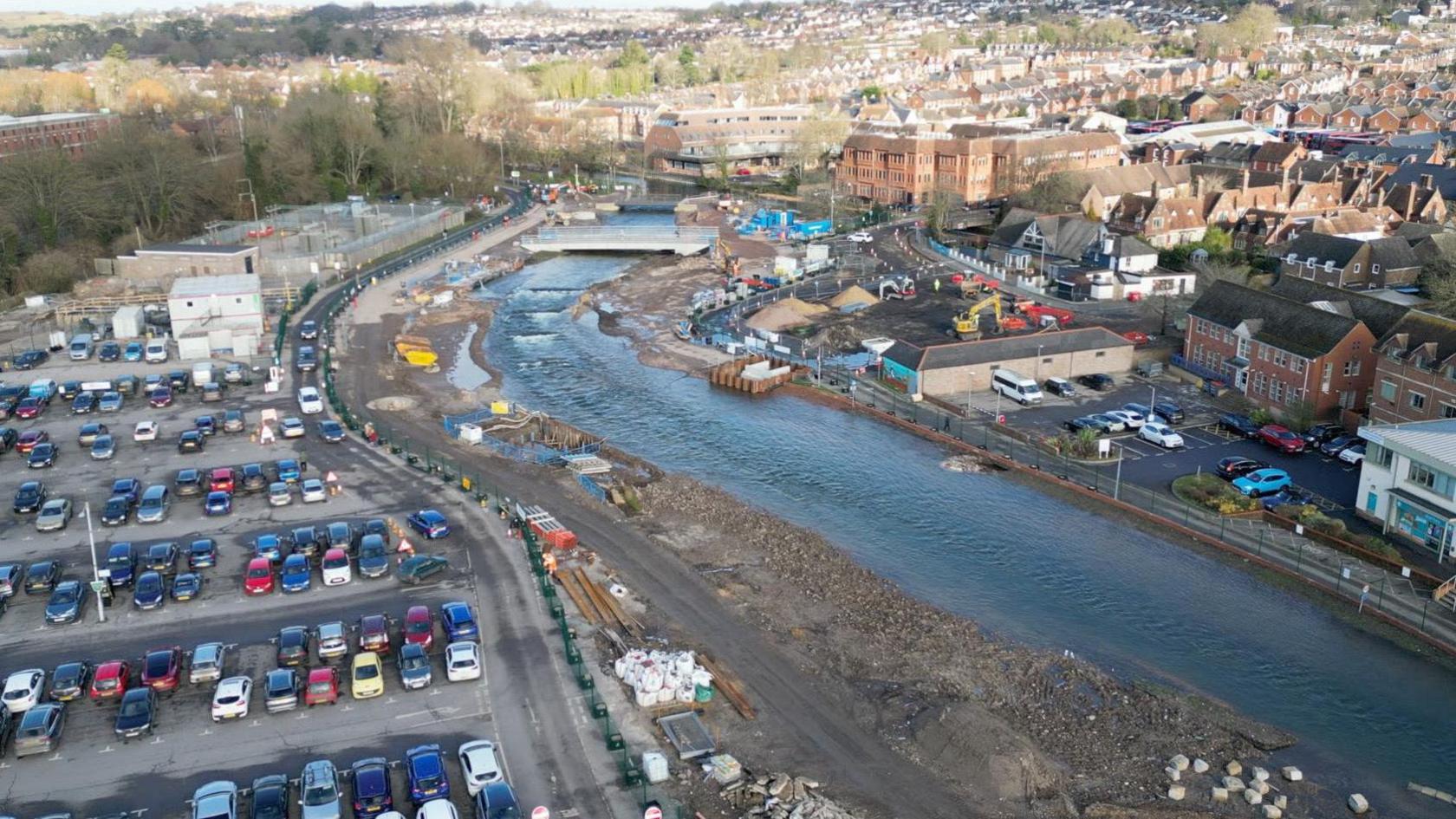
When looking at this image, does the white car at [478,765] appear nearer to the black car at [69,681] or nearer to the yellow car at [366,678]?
the yellow car at [366,678]

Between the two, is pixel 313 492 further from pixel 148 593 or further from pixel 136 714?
pixel 136 714

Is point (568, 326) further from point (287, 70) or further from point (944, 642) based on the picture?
point (287, 70)

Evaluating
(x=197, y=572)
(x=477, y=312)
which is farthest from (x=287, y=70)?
(x=197, y=572)

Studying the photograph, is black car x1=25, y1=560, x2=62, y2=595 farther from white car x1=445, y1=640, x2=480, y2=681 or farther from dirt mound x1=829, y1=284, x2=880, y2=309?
dirt mound x1=829, y1=284, x2=880, y2=309

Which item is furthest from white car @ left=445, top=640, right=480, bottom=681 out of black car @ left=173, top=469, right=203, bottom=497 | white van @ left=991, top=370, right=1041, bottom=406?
white van @ left=991, top=370, right=1041, bottom=406

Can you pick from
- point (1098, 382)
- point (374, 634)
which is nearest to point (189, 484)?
point (374, 634)

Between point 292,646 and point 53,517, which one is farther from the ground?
point 53,517

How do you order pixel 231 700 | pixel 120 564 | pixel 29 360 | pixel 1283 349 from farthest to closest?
pixel 29 360, pixel 1283 349, pixel 120 564, pixel 231 700
